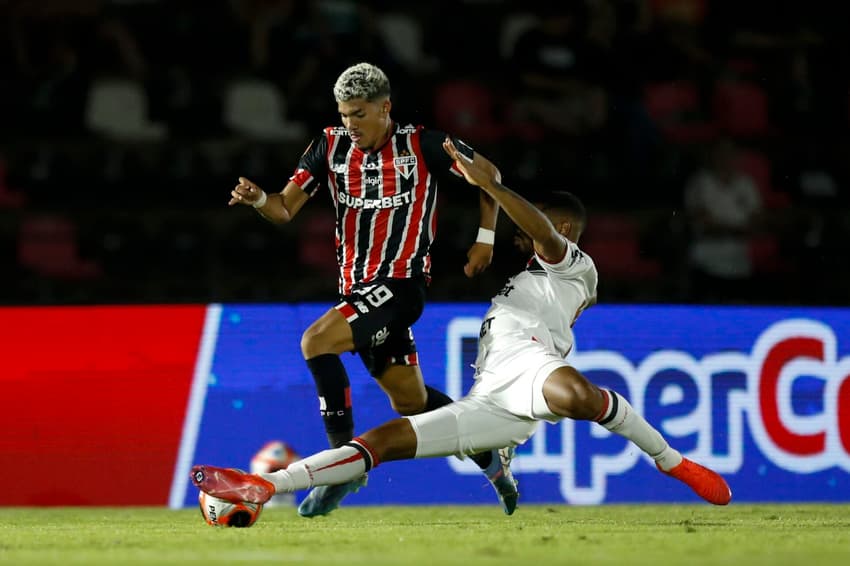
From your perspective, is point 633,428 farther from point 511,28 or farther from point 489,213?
point 511,28

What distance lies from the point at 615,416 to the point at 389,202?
4.89 ft

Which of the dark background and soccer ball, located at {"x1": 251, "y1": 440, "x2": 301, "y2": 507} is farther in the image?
the dark background

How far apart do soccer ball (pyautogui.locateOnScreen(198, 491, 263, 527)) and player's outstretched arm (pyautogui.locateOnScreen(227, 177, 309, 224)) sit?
56.2 inches

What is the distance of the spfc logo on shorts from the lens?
271 inches

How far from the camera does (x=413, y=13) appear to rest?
487 inches

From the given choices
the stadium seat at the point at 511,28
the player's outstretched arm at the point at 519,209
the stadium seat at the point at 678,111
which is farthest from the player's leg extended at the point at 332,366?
the stadium seat at the point at 511,28

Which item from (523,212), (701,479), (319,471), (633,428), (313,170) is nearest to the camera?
(319,471)

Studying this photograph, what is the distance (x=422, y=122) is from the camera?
11.1 meters

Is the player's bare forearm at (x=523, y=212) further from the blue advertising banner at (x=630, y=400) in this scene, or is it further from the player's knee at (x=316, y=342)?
the blue advertising banner at (x=630, y=400)

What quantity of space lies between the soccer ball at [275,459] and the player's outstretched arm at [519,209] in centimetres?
270

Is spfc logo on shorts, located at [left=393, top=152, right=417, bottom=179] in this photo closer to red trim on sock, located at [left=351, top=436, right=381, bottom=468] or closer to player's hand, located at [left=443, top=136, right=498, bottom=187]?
player's hand, located at [left=443, top=136, right=498, bottom=187]

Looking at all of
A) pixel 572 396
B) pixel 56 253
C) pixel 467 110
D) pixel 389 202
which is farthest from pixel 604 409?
pixel 467 110

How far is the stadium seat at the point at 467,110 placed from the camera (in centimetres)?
1128

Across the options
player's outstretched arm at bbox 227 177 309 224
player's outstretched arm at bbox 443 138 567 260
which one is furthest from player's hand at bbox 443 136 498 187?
player's outstretched arm at bbox 227 177 309 224
